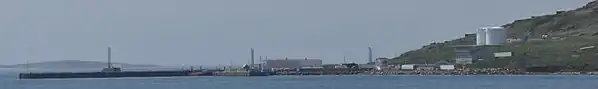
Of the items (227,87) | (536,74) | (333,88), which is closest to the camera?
(333,88)

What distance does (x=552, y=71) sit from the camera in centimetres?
19200

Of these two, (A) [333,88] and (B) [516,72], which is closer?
(A) [333,88]

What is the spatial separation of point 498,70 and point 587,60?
1217cm

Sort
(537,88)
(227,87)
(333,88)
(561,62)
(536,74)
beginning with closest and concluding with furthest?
(537,88) < (333,88) < (227,87) < (536,74) < (561,62)

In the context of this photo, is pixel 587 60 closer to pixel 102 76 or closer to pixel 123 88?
pixel 102 76

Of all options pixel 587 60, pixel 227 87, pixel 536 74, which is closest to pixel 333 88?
pixel 227 87

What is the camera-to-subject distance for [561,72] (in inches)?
7441

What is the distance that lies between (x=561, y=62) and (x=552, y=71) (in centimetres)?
781

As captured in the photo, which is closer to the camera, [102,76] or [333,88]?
[333,88]

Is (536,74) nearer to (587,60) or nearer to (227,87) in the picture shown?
(587,60)

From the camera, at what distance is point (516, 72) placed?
623ft

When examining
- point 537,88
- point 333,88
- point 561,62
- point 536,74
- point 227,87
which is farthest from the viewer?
point 561,62

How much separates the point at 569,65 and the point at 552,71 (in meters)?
3.72

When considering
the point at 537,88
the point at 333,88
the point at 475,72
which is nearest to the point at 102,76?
the point at 475,72
